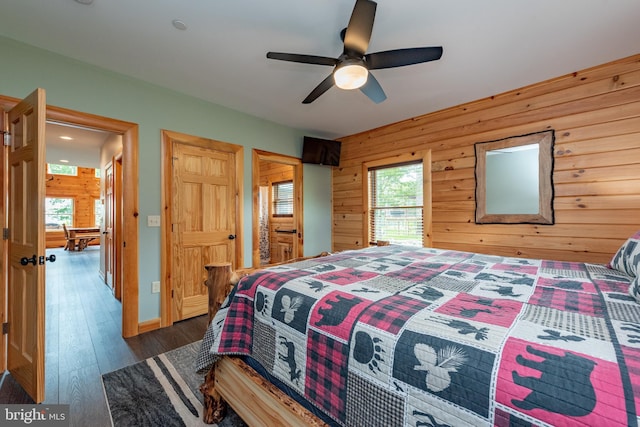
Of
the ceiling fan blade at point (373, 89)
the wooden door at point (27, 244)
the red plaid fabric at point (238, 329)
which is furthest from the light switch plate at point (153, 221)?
the ceiling fan blade at point (373, 89)

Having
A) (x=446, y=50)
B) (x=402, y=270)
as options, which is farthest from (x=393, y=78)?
(x=402, y=270)

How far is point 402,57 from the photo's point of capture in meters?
1.82

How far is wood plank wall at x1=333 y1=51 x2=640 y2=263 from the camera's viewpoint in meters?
2.37

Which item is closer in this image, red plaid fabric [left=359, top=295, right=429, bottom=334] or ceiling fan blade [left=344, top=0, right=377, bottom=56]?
red plaid fabric [left=359, top=295, right=429, bottom=334]

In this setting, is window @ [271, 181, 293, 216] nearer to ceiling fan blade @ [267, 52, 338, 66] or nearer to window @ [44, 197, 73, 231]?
ceiling fan blade @ [267, 52, 338, 66]

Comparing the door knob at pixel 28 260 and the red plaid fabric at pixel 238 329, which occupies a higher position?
the door knob at pixel 28 260

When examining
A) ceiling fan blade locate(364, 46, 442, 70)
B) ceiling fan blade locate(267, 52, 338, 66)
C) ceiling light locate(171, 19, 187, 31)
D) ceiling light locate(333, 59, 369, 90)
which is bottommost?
ceiling light locate(333, 59, 369, 90)

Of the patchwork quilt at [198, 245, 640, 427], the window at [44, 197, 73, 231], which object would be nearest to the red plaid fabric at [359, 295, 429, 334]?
the patchwork quilt at [198, 245, 640, 427]

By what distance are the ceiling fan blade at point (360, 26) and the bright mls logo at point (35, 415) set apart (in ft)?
9.46

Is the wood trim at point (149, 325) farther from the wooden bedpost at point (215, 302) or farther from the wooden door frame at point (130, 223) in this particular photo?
the wooden bedpost at point (215, 302)

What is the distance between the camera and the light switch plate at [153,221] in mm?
2766

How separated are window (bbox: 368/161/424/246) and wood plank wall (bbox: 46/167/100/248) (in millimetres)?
10416

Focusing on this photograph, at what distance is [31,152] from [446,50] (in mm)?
3228

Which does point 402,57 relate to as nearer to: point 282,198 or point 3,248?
point 3,248
